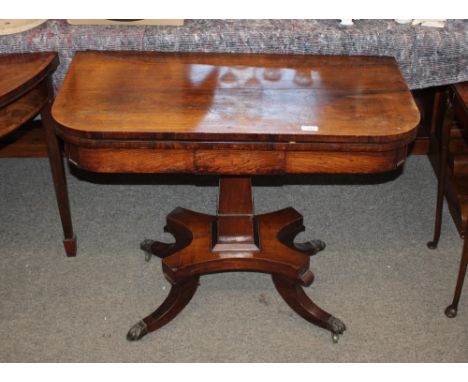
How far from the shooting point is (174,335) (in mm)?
2236

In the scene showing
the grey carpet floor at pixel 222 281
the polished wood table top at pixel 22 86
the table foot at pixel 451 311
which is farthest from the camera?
the table foot at pixel 451 311

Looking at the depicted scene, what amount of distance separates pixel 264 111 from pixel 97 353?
95 cm

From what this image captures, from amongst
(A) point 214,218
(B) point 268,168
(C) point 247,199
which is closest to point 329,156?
(B) point 268,168

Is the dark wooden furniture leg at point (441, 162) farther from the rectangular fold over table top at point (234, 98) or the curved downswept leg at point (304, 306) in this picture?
the curved downswept leg at point (304, 306)

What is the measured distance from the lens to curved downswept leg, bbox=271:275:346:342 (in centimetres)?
220

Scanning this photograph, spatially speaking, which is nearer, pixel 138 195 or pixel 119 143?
pixel 119 143

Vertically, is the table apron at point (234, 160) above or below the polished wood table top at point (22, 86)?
below

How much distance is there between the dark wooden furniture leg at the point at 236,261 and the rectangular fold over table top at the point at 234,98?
1.20 ft

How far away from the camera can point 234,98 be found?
1943mm

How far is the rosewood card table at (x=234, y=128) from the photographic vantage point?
181 cm

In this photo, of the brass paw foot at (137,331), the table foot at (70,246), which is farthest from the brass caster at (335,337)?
the table foot at (70,246)

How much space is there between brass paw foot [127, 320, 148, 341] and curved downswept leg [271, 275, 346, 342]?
0.45 metres

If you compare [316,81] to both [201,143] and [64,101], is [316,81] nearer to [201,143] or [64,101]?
[201,143]

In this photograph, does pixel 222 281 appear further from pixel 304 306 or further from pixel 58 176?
pixel 58 176
